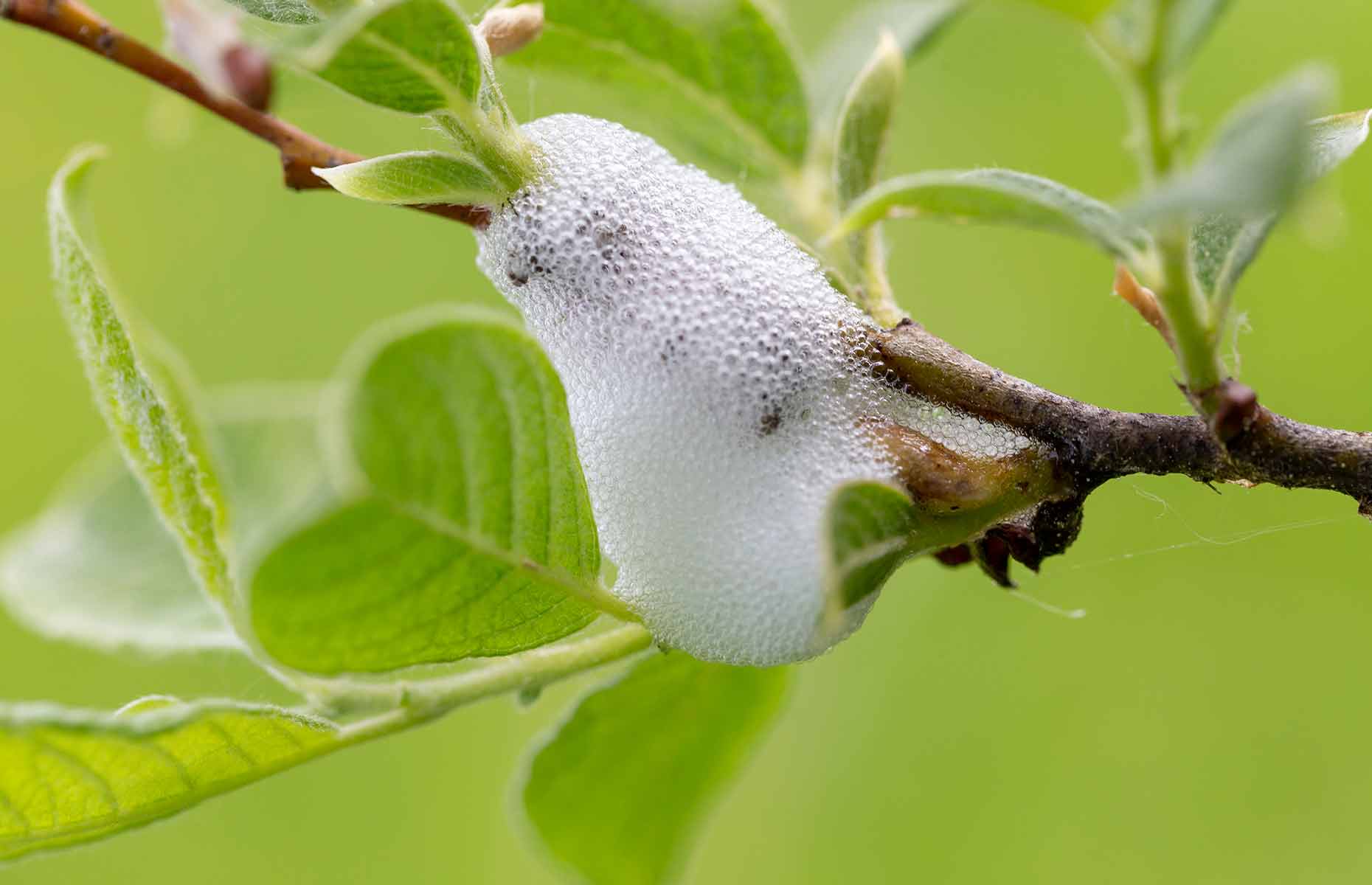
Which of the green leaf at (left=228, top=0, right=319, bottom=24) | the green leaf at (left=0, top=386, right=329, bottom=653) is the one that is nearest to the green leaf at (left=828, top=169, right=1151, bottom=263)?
the green leaf at (left=228, top=0, right=319, bottom=24)

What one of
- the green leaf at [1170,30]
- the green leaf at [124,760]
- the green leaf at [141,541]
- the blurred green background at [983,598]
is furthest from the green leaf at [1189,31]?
the blurred green background at [983,598]

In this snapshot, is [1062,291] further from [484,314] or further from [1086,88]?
[484,314]

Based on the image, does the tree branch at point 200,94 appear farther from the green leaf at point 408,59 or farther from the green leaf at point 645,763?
the green leaf at point 645,763

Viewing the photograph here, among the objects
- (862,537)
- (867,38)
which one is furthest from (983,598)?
(862,537)

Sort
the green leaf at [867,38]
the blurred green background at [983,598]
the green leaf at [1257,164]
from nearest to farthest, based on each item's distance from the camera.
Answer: the green leaf at [1257,164] → the green leaf at [867,38] → the blurred green background at [983,598]

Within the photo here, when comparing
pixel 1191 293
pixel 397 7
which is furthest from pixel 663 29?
pixel 1191 293

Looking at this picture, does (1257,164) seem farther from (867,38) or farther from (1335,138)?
(867,38)

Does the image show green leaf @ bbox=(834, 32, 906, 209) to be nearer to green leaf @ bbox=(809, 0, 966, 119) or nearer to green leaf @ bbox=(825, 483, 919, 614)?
green leaf @ bbox=(809, 0, 966, 119)
